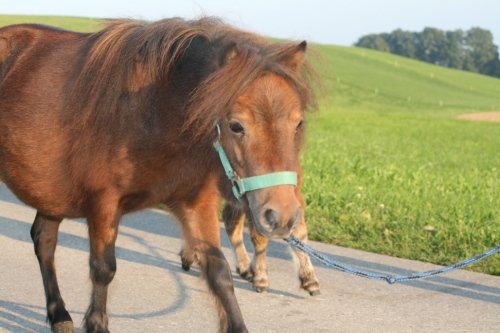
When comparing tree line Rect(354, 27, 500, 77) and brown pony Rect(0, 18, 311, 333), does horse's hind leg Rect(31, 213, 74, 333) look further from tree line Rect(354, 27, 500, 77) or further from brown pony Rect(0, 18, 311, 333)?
tree line Rect(354, 27, 500, 77)

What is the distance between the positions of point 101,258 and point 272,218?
135 centimetres

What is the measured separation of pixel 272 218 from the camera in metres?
3.78

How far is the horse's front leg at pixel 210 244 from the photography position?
4.66 meters

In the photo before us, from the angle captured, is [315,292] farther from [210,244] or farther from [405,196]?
[405,196]

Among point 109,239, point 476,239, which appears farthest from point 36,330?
point 476,239

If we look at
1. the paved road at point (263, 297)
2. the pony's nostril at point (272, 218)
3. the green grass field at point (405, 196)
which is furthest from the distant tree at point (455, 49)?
the pony's nostril at point (272, 218)

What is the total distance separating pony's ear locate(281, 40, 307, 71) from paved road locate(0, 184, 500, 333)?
136 centimetres

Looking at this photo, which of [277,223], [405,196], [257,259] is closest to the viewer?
[277,223]

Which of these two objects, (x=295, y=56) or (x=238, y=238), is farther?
(x=238, y=238)

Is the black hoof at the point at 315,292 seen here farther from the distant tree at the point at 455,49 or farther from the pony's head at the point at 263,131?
the distant tree at the point at 455,49

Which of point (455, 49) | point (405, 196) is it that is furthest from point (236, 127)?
point (455, 49)

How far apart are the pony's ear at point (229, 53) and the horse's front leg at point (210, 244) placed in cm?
85

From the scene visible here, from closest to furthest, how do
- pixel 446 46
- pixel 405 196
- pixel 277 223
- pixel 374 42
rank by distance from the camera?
pixel 277 223
pixel 405 196
pixel 446 46
pixel 374 42

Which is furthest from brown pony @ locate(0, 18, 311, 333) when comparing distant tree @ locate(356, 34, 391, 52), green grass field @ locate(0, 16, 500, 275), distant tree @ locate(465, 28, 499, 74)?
distant tree @ locate(356, 34, 391, 52)
